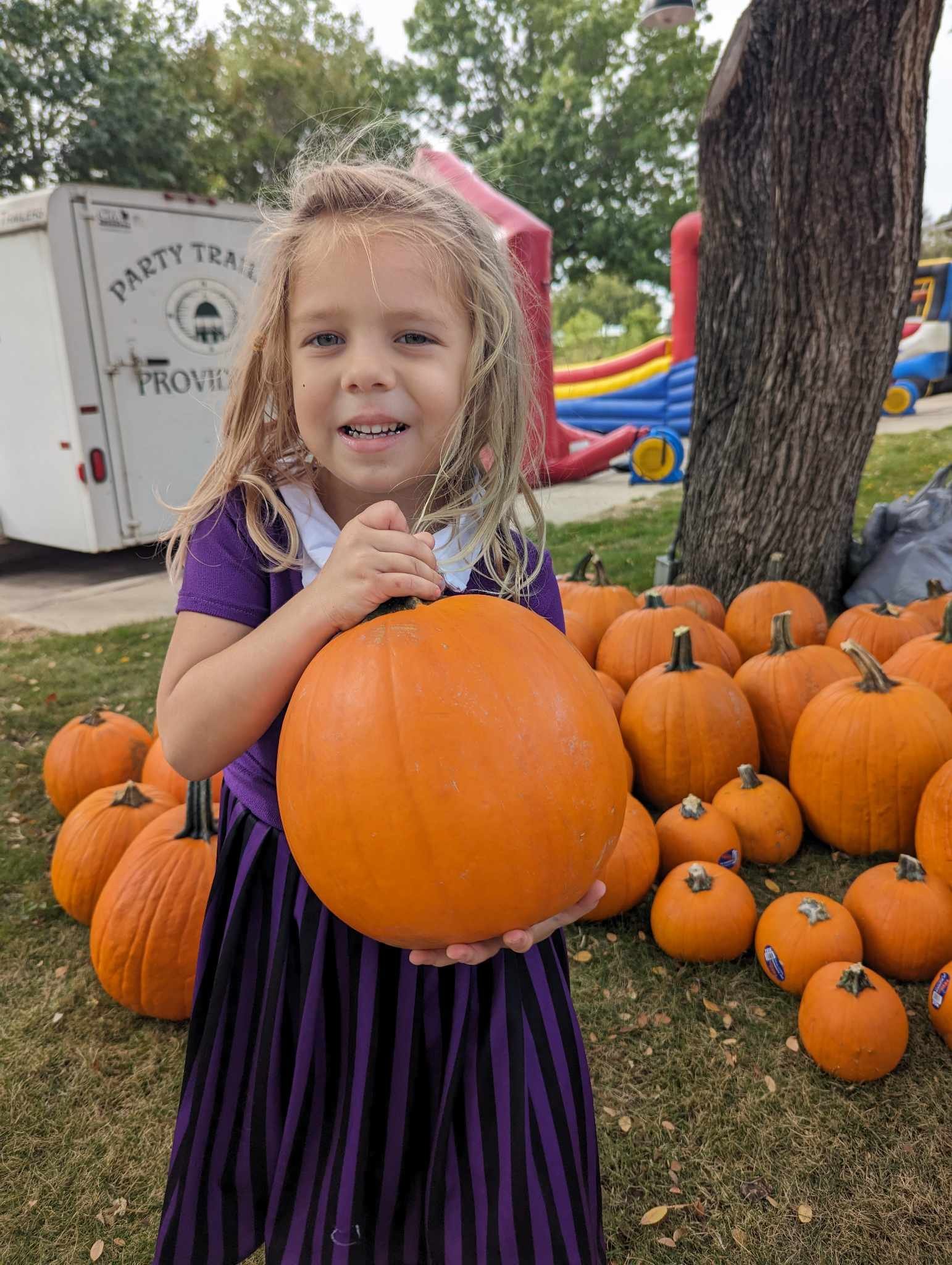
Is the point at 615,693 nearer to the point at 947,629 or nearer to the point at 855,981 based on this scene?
the point at 947,629

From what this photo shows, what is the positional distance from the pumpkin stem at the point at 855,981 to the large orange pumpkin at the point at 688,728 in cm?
104

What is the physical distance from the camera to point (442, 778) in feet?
3.63

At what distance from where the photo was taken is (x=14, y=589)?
25.6 ft

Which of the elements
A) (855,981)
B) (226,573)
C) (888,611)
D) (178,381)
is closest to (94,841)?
(226,573)

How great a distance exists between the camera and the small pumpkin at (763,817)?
290cm

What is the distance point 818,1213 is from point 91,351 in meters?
7.62

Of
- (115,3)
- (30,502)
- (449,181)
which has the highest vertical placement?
(115,3)

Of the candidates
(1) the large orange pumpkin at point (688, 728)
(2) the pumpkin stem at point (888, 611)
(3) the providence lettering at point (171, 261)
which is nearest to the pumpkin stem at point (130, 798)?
(1) the large orange pumpkin at point (688, 728)

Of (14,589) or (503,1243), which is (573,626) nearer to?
(503,1243)

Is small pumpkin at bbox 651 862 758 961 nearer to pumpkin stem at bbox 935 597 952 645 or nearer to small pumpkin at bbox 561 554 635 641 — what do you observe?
Result: pumpkin stem at bbox 935 597 952 645

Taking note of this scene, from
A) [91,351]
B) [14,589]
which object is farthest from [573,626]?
[14,589]

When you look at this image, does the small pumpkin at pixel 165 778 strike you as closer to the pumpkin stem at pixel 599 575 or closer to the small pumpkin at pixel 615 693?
the small pumpkin at pixel 615 693

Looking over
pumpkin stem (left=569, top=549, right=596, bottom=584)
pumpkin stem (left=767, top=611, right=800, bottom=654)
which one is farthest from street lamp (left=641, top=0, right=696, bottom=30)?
pumpkin stem (left=767, top=611, right=800, bottom=654)

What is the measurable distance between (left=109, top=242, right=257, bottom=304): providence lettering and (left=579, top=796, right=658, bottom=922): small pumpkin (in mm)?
6291
